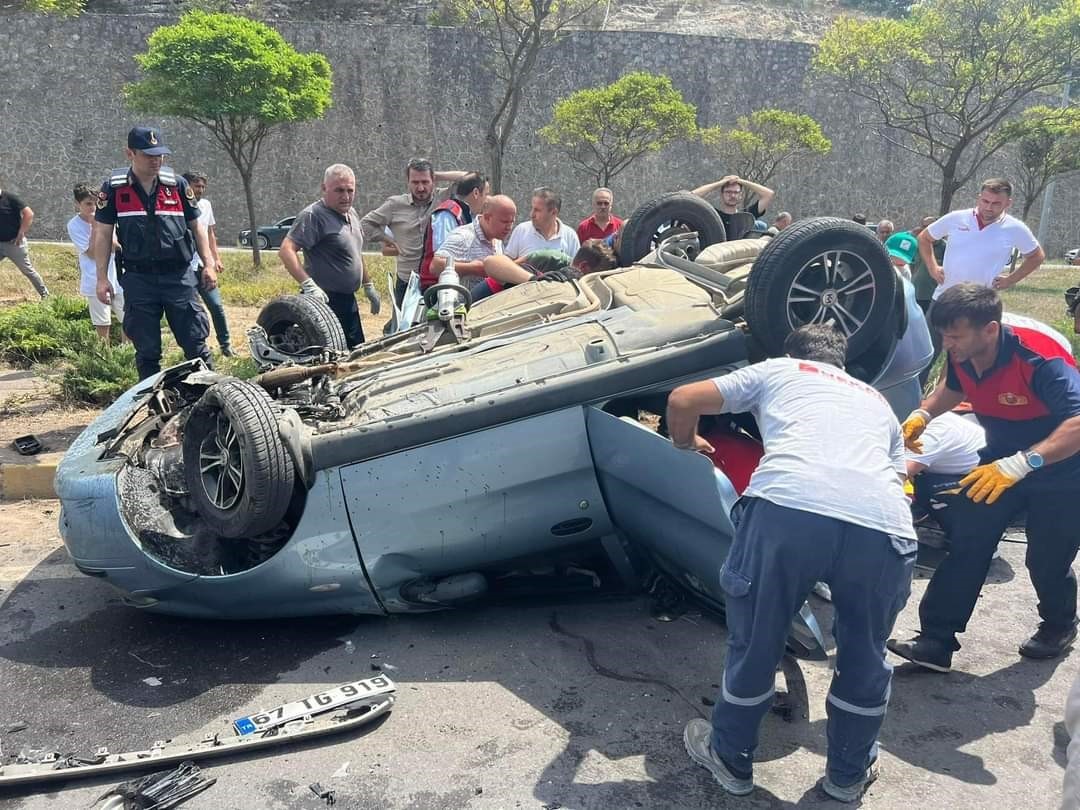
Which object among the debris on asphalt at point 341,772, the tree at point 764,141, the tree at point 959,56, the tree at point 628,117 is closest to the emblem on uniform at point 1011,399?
the debris on asphalt at point 341,772

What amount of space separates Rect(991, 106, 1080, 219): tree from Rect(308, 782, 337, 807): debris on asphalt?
68.7 ft

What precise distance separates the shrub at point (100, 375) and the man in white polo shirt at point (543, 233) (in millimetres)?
3027

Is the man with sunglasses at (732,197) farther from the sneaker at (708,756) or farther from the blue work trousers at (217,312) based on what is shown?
the sneaker at (708,756)

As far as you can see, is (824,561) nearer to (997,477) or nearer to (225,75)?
(997,477)

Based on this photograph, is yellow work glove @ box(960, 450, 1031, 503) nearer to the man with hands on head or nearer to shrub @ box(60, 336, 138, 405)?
the man with hands on head

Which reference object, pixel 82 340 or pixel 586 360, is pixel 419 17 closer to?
pixel 82 340

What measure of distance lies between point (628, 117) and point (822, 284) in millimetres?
17375

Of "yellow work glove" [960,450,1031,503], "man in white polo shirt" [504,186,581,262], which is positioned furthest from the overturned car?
"man in white polo shirt" [504,186,581,262]

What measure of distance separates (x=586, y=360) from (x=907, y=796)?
1.87m

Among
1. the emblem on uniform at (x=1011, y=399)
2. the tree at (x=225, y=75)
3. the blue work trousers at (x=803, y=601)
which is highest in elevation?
the tree at (x=225, y=75)

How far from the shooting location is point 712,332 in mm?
3646

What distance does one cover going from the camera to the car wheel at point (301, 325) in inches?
184

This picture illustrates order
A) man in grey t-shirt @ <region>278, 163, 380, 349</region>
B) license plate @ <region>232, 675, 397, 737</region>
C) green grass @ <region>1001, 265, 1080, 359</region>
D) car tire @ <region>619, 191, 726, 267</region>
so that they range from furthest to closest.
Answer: green grass @ <region>1001, 265, 1080, 359</region>
man in grey t-shirt @ <region>278, 163, 380, 349</region>
car tire @ <region>619, 191, 726, 267</region>
license plate @ <region>232, 675, 397, 737</region>

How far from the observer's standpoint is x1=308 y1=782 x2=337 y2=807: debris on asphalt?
2.65 metres
